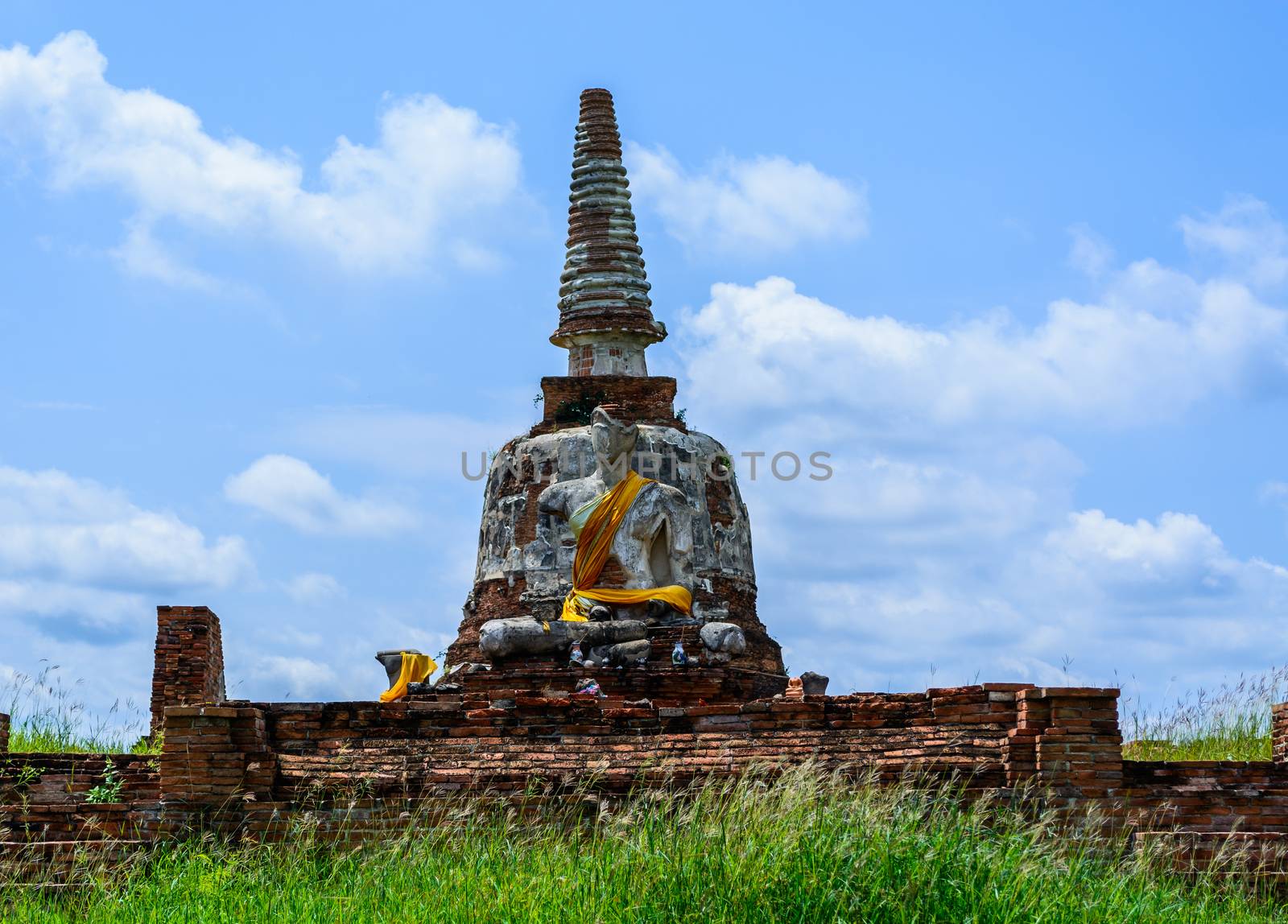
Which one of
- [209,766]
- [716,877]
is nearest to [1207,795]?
[716,877]

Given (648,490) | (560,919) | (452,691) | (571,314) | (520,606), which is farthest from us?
Result: (571,314)

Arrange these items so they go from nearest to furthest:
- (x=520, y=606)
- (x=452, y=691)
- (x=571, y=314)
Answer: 1. (x=452, y=691)
2. (x=520, y=606)
3. (x=571, y=314)

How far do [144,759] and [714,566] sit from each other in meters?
9.81

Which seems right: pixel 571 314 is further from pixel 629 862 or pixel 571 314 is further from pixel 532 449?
pixel 629 862

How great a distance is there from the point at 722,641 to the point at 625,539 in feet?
6.31

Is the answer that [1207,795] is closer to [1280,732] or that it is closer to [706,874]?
[1280,732]

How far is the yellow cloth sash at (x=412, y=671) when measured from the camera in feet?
57.8

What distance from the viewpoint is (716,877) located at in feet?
29.6

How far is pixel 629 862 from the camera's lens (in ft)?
30.7

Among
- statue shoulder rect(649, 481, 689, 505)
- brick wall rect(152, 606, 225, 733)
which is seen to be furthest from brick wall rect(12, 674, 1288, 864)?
statue shoulder rect(649, 481, 689, 505)

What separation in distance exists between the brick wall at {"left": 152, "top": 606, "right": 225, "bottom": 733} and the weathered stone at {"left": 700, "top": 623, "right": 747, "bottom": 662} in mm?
4763

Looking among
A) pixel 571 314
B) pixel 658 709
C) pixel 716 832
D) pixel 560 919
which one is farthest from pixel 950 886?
pixel 571 314

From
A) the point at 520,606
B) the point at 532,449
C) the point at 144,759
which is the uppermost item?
the point at 532,449

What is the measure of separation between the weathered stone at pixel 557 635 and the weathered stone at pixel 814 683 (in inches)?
60.1
